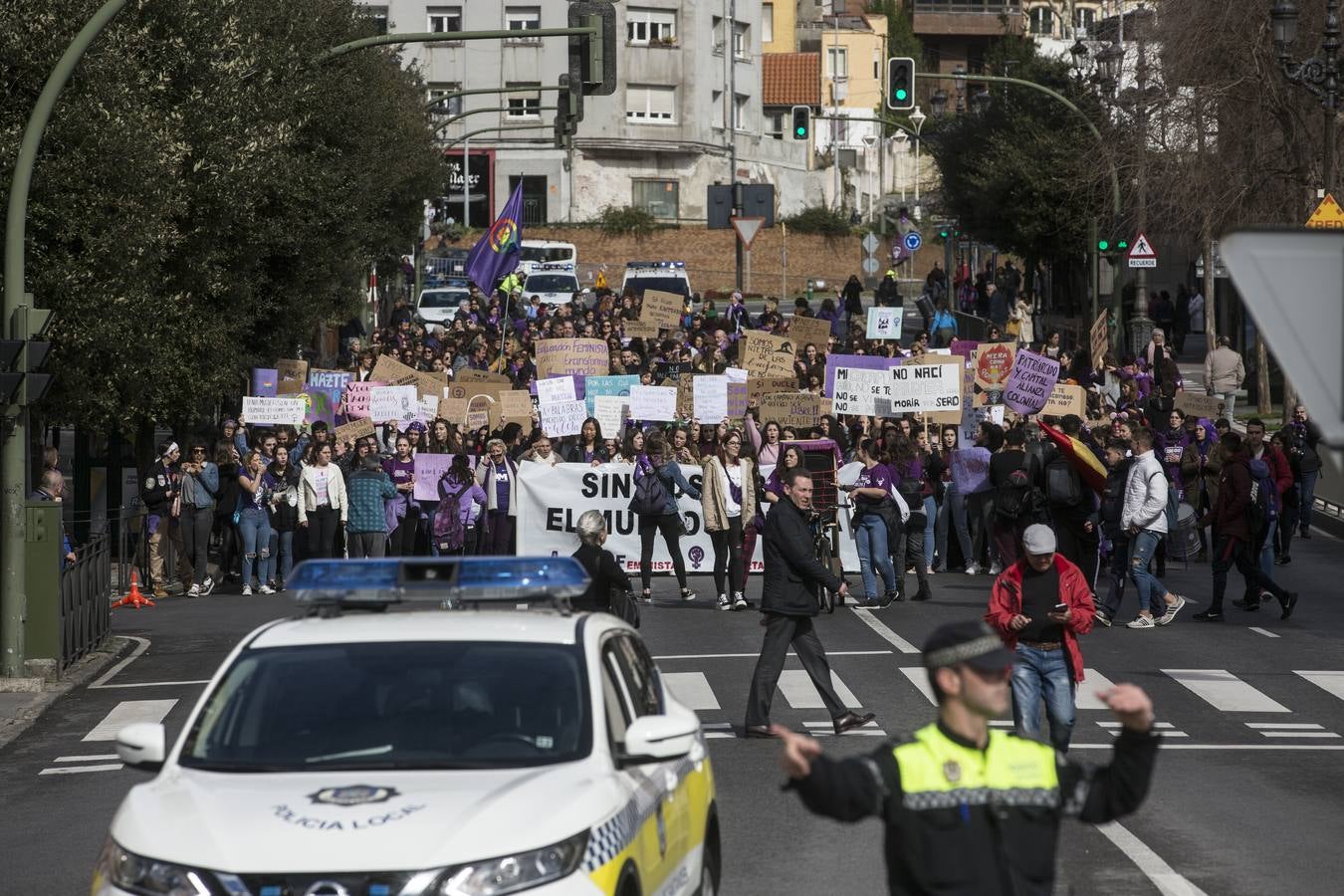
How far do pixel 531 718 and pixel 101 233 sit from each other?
13.6m

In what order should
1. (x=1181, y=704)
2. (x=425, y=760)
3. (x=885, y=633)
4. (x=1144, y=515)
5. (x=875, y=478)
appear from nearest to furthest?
1. (x=425, y=760)
2. (x=1181, y=704)
3. (x=1144, y=515)
4. (x=885, y=633)
5. (x=875, y=478)

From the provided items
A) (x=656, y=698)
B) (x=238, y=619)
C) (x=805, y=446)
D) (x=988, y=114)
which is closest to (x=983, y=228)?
(x=988, y=114)

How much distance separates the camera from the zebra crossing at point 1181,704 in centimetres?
1373

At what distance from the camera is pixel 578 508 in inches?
973

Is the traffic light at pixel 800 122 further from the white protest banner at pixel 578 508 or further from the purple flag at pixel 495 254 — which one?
the white protest banner at pixel 578 508

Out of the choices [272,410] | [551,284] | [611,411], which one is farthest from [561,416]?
[551,284]

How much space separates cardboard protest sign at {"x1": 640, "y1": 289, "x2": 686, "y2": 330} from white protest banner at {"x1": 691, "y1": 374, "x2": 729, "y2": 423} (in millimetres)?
11359

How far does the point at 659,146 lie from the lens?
80062 millimetres

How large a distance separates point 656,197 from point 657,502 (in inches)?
2373

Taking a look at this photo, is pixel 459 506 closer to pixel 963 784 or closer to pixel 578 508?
pixel 578 508

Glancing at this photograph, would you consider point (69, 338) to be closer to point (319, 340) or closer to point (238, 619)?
point (238, 619)

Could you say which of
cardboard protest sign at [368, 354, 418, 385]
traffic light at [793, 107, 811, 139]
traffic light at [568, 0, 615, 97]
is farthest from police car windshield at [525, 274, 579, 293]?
traffic light at [568, 0, 615, 97]

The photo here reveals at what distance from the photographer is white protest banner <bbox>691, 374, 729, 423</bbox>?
27734mm

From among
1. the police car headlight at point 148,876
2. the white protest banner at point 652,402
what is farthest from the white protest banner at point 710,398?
the police car headlight at point 148,876
